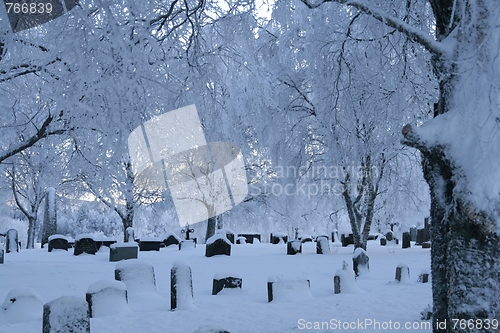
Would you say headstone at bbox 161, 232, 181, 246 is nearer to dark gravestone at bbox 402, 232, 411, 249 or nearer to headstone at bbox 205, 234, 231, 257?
headstone at bbox 205, 234, 231, 257

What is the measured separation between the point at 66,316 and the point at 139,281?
162 inches

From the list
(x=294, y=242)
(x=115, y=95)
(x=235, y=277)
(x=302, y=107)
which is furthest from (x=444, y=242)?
(x=294, y=242)

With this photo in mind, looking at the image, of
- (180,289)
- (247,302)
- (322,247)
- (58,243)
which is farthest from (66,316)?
(58,243)

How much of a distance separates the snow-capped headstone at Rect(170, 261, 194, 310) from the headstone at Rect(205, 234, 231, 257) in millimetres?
8443

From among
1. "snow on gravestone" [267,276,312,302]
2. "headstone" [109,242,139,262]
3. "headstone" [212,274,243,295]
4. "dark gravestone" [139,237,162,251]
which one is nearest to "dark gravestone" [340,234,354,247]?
"dark gravestone" [139,237,162,251]

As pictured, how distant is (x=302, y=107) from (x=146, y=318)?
36.5 ft

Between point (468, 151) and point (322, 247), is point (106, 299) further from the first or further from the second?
point (322, 247)

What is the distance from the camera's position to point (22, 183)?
90.6 feet

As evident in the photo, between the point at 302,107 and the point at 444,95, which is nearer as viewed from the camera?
Answer: the point at 444,95

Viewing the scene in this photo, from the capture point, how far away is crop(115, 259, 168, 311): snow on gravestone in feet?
25.6

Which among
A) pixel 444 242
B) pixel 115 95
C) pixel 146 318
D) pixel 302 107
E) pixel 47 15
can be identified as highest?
pixel 302 107

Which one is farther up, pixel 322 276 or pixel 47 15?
pixel 47 15

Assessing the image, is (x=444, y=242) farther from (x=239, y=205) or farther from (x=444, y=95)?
(x=239, y=205)

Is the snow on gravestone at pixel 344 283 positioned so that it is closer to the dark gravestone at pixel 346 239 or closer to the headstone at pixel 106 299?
the headstone at pixel 106 299
